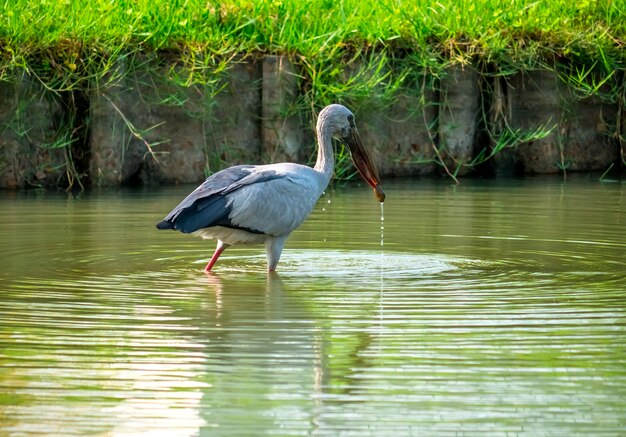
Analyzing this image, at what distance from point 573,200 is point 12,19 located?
193 inches

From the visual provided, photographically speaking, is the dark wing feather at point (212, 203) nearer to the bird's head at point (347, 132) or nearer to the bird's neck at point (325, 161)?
the bird's neck at point (325, 161)

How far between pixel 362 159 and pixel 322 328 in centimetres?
328

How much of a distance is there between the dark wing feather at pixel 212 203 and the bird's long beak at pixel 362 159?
3.49ft

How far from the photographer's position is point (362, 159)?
8992 millimetres

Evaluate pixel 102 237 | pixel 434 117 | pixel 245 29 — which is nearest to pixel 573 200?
pixel 434 117

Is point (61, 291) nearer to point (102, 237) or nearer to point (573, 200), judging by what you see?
point (102, 237)

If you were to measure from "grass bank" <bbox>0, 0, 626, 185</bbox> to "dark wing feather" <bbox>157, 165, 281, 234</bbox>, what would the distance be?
3757mm

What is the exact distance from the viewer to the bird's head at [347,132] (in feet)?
28.6

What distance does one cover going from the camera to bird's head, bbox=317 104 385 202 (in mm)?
8703

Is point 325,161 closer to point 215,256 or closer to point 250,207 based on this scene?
point 250,207

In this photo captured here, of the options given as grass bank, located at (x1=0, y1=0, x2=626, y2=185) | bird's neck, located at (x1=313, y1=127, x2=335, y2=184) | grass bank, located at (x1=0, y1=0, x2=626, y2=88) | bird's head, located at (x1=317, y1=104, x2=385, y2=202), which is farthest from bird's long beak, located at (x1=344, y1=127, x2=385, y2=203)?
grass bank, located at (x1=0, y1=0, x2=626, y2=88)

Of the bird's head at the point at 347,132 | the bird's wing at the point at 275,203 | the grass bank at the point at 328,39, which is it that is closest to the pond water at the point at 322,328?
the bird's wing at the point at 275,203

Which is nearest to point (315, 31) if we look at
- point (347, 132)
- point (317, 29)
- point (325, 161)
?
point (317, 29)

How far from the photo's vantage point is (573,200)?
11.1m
